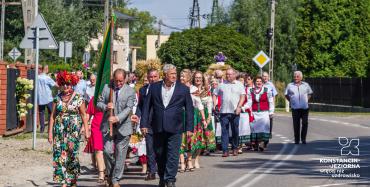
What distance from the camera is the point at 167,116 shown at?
1496 cm

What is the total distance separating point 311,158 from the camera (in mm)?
20500

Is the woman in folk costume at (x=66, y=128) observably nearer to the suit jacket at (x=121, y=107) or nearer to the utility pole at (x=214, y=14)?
the suit jacket at (x=121, y=107)

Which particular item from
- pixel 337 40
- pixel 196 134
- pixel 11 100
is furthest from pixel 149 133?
pixel 337 40

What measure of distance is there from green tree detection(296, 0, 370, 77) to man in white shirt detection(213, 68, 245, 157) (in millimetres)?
48239

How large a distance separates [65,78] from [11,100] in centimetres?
1200

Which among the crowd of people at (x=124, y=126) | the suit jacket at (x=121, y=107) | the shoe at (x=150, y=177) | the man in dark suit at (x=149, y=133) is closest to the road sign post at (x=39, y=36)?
the crowd of people at (x=124, y=126)

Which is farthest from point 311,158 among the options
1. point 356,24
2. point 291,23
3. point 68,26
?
point 291,23

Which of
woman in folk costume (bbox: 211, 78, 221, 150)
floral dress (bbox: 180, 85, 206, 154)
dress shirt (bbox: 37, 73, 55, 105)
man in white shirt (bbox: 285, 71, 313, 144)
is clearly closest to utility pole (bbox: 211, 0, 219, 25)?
dress shirt (bbox: 37, 73, 55, 105)

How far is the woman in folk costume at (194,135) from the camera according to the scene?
17.9 metres

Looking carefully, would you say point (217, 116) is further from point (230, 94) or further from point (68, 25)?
point (68, 25)

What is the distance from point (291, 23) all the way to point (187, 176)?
62.5 metres

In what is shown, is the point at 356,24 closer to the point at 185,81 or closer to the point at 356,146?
the point at 356,146

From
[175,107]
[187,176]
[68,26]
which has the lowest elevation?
[187,176]

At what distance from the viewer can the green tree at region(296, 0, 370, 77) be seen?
69.6 meters
